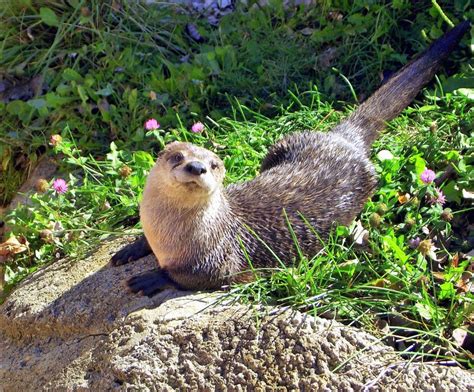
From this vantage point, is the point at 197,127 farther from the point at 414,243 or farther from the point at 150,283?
the point at 414,243

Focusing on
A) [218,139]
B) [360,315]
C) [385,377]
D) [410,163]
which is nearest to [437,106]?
[410,163]

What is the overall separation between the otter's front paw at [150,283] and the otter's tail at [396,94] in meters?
0.85

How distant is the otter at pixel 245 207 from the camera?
7.73ft

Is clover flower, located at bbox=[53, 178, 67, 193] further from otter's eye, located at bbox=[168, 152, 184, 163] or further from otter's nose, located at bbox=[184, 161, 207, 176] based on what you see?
otter's nose, located at bbox=[184, 161, 207, 176]

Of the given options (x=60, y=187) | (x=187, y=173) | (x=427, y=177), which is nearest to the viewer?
(x=187, y=173)

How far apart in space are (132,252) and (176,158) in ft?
1.39

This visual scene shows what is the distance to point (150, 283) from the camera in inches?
92.9

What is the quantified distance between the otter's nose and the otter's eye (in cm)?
9

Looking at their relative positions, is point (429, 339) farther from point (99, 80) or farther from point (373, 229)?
point (99, 80)

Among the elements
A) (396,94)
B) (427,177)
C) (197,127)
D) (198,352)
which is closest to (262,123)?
(197,127)

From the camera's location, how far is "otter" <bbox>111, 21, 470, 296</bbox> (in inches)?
92.8

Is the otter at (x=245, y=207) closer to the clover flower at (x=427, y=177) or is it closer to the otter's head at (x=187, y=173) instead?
the otter's head at (x=187, y=173)

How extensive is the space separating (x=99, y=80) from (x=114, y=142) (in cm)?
38

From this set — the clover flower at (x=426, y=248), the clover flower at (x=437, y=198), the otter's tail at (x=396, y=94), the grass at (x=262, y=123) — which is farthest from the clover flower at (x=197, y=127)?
the clover flower at (x=426, y=248)
